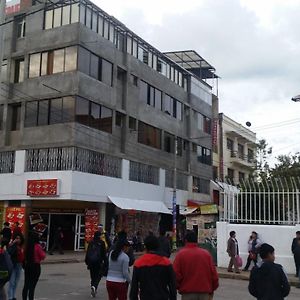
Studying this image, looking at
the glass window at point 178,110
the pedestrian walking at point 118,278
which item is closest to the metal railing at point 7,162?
the glass window at point 178,110

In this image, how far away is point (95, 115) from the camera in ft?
104

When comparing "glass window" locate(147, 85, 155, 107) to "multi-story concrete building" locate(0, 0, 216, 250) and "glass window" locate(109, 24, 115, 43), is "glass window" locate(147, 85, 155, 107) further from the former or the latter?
"glass window" locate(109, 24, 115, 43)

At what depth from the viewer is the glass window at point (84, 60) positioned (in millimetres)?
30453

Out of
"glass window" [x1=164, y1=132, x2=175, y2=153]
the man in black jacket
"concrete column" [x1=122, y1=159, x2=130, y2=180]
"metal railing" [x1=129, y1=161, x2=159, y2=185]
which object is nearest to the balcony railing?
"glass window" [x1=164, y1=132, x2=175, y2=153]

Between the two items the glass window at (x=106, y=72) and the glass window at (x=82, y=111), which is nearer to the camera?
the glass window at (x=82, y=111)

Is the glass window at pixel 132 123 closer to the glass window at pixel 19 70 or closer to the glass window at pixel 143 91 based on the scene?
the glass window at pixel 143 91

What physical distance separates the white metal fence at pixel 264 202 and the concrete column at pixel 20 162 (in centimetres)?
1473

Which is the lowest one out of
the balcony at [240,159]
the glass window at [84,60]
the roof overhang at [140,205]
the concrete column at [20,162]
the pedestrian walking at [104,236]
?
the pedestrian walking at [104,236]

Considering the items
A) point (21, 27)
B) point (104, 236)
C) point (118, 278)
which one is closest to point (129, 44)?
point (21, 27)

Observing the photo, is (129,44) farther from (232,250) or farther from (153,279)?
(153,279)

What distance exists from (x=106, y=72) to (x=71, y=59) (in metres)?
3.06

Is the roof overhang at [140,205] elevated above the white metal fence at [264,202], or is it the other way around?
the roof overhang at [140,205]

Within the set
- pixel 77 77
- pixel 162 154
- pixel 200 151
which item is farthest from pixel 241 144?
pixel 77 77

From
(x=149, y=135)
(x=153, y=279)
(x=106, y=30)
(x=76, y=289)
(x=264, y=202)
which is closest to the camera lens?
(x=153, y=279)
